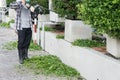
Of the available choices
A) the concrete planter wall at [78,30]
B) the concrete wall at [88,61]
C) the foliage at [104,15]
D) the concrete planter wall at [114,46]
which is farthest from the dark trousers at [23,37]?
the concrete planter wall at [114,46]

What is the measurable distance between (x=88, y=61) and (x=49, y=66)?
1.51 metres

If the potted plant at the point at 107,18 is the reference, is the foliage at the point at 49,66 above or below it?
below

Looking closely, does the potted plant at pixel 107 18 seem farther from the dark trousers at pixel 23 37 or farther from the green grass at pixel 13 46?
the green grass at pixel 13 46

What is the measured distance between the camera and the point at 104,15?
Result: 5.93 m

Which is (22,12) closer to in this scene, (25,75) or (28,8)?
(28,8)

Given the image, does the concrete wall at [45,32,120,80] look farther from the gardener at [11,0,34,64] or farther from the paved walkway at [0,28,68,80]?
the gardener at [11,0,34,64]

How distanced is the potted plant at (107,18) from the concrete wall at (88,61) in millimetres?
254

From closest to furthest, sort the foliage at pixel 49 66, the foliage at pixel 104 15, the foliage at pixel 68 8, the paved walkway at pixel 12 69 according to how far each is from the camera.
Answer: the foliage at pixel 104 15 → the paved walkway at pixel 12 69 → the foliage at pixel 49 66 → the foliage at pixel 68 8

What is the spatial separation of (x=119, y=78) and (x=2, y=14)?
14822 millimetres

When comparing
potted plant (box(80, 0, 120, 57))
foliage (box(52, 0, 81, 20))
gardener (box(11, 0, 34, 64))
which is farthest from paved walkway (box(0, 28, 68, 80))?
foliage (box(52, 0, 81, 20))

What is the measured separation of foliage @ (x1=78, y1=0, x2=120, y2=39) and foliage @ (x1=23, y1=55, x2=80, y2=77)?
152cm

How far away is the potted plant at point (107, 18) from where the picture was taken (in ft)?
18.9

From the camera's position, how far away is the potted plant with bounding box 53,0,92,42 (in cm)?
794

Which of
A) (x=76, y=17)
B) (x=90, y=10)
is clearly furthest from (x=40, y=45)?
(x=90, y=10)
